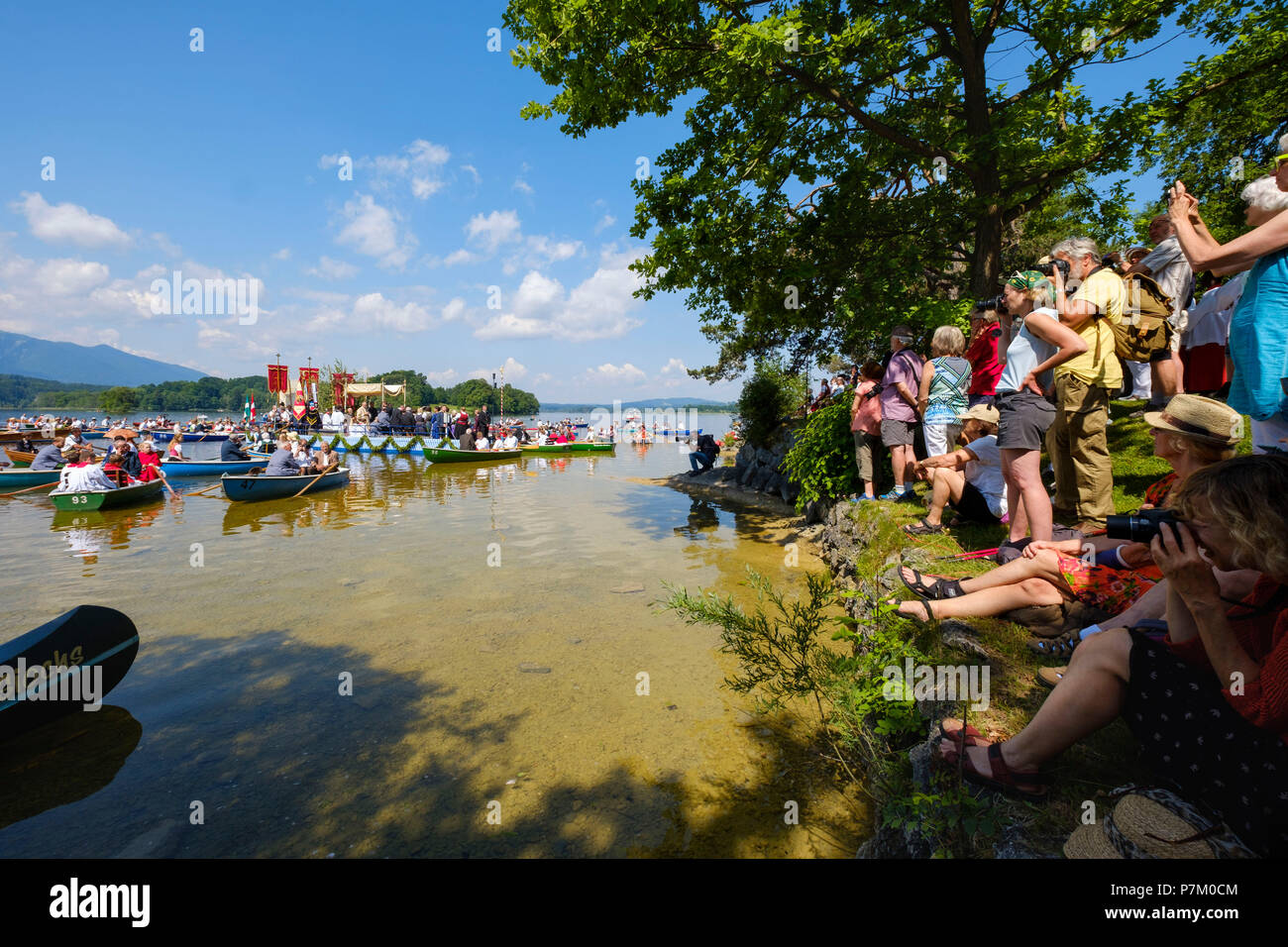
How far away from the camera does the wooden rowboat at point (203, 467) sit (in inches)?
797

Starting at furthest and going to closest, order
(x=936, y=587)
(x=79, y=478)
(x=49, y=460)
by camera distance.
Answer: (x=49, y=460), (x=79, y=478), (x=936, y=587)

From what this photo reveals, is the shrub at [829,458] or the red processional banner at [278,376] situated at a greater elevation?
the red processional banner at [278,376]

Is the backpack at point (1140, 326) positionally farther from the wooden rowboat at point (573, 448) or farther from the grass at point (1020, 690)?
the wooden rowboat at point (573, 448)

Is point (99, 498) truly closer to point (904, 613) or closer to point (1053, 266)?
point (904, 613)

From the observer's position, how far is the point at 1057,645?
346 cm

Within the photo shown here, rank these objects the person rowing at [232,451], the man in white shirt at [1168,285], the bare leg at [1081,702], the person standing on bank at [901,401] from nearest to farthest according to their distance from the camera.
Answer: the bare leg at [1081,702] < the man in white shirt at [1168,285] < the person standing on bank at [901,401] < the person rowing at [232,451]

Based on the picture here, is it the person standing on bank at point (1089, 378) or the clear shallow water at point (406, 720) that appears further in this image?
the person standing on bank at point (1089, 378)

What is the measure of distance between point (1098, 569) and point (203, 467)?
26.9 meters

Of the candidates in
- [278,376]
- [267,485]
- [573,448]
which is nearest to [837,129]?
[267,485]

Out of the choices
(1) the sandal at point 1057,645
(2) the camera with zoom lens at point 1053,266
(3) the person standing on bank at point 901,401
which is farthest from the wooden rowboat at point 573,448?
(1) the sandal at point 1057,645

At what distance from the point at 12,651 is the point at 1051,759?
22.2 feet

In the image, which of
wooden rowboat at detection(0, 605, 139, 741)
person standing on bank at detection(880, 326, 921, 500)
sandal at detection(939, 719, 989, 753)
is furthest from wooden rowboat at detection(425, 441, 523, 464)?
sandal at detection(939, 719, 989, 753)

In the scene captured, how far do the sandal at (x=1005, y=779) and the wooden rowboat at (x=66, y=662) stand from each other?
6.34 metres
